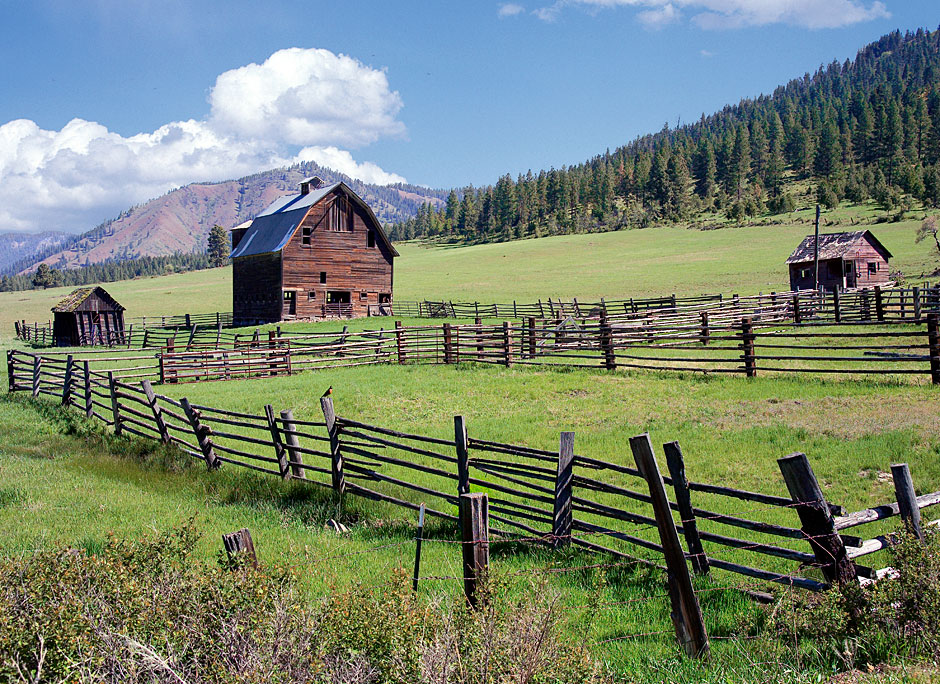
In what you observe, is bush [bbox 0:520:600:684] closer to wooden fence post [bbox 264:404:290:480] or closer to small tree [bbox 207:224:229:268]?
wooden fence post [bbox 264:404:290:480]

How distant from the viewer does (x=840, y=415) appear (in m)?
11.8

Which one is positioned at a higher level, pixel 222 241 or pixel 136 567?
pixel 222 241

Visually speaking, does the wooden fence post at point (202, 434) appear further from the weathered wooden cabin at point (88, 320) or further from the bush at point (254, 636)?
the weathered wooden cabin at point (88, 320)

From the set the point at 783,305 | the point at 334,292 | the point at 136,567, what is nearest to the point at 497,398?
the point at 136,567

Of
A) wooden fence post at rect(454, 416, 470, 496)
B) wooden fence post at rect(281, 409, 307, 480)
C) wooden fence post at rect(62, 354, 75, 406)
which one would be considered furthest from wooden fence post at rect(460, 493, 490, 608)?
wooden fence post at rect(62, 354, 75, 406)

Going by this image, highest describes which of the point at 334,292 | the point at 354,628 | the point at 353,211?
the point at 353,211

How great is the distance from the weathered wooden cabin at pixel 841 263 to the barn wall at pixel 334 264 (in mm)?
30368

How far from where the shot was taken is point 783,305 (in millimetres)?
29078

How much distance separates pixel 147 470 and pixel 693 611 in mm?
9751

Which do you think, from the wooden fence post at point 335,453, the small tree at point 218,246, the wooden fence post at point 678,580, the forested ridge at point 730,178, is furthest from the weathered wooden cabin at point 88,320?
the small tree at point 218,246

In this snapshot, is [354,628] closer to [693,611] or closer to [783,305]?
[693,611]

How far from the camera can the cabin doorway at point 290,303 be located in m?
44.6

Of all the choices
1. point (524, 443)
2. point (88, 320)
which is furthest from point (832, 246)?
point (88, 320)

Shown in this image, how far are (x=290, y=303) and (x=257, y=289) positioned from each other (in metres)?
4.35
